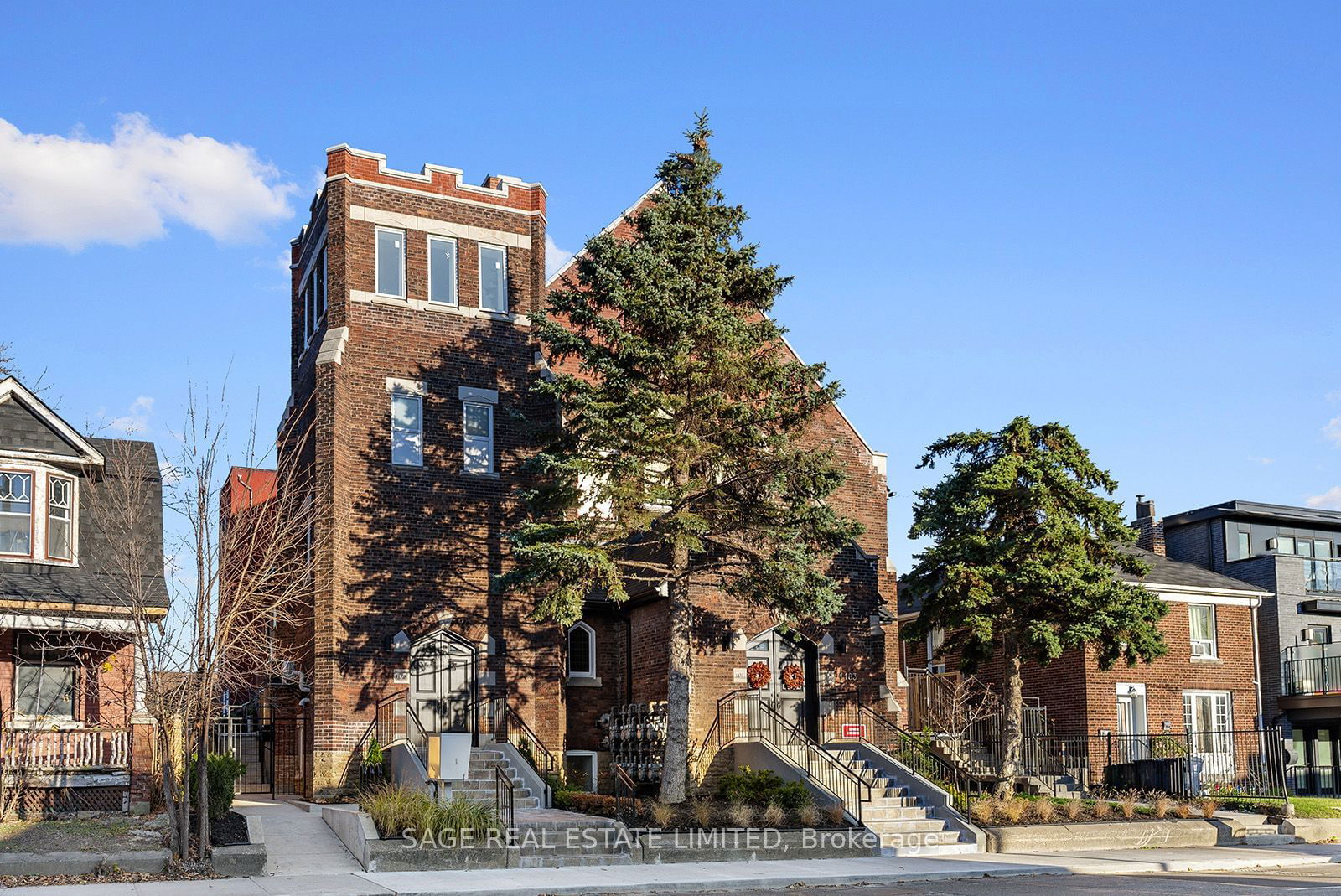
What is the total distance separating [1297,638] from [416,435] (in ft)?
87.2

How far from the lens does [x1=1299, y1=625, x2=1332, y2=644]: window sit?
124 feet

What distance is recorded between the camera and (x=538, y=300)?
29172mm

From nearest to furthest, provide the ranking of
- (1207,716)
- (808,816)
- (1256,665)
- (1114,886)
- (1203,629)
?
(1114,886) < (808,816) < (1207,716) < (1203,629) < (1256,665)

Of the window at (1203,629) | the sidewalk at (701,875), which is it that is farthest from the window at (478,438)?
the window at (1203,629)

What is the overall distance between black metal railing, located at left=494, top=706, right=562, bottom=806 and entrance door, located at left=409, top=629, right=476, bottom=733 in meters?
0.74

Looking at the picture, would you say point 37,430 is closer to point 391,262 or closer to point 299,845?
point 391,262

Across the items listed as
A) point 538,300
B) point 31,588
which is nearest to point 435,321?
point 538,300

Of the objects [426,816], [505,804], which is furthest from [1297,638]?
[426,816]

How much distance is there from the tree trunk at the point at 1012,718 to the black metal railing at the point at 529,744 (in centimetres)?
873

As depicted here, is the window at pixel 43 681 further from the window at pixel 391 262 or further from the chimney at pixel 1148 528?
the chimney at pixel 1148 528

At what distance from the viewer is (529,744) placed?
1016 inches

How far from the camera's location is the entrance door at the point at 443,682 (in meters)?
26.7

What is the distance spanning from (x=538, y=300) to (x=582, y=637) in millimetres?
7655

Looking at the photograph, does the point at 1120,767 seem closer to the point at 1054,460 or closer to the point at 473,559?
the point at 1054,460
